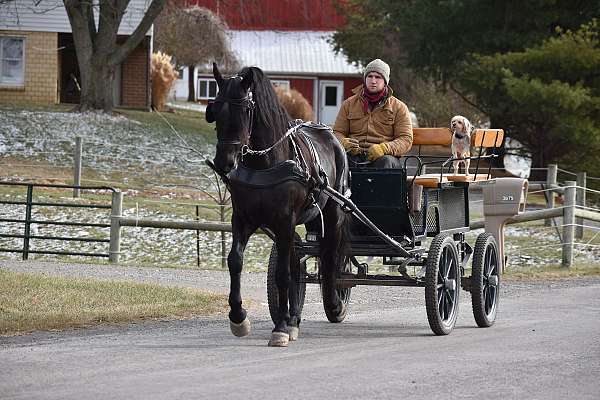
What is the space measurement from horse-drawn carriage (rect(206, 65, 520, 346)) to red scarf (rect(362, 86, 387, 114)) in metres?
0.69

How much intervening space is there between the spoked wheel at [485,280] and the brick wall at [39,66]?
1284 inches

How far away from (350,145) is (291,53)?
175 feet

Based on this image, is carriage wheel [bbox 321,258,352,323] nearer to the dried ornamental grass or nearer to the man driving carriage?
the man driving carriage

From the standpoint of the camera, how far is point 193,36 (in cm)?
5462

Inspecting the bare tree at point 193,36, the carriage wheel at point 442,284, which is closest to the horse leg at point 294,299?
the carriage wheel at point 442,284

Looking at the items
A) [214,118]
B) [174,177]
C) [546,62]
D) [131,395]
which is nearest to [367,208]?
[214,118]

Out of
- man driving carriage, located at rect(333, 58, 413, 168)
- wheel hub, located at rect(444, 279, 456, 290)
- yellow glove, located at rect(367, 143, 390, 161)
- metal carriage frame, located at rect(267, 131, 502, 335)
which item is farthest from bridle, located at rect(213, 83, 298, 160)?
wheel hub, located at rect(444, 279, 456, 290)

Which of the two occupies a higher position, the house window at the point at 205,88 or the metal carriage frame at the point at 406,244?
the house window at the point at 205,88

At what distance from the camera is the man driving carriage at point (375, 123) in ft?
40.3

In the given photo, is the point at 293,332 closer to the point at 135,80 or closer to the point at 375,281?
the point at 375,281

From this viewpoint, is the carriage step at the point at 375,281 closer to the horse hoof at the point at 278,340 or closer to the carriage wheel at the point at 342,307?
the carriage wheel at the point at 342,307

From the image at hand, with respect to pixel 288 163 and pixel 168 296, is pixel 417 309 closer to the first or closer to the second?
pixel 168 296

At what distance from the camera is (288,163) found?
10734 mm

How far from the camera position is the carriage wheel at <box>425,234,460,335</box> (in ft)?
38.2
